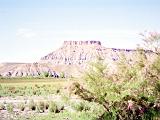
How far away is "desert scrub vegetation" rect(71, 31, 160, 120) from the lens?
17109mm

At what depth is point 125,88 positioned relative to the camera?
17.1 metres

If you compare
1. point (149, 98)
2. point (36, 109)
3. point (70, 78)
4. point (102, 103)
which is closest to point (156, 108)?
point (149, 98)

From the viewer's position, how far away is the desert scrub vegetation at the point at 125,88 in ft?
56.1

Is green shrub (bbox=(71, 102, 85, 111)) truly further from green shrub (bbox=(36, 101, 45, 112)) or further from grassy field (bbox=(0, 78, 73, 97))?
green shrub (bbox=(36, 101, 45, 112))

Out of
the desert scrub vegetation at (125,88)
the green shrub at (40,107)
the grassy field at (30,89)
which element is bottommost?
the green shrub at (40,107)

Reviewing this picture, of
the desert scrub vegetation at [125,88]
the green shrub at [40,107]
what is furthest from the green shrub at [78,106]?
the green shrub at [40,107]

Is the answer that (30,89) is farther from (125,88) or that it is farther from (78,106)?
(125,88)

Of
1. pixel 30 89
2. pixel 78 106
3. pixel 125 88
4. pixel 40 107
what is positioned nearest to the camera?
pixel 125 88

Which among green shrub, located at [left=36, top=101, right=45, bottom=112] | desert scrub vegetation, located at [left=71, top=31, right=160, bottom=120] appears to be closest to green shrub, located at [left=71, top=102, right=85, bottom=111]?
desert scrub vegetation, located at [left=71, top=31, right=160, bottom=120]

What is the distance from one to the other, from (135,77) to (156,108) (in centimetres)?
167

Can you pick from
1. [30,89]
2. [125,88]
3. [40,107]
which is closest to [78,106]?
[125,88]

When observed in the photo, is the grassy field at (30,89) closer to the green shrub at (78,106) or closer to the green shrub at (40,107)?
the green shrub at (78,106)

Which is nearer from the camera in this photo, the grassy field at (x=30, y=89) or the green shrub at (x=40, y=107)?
the green shrub at (x=40, y=107)

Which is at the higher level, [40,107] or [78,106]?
[78,106]
